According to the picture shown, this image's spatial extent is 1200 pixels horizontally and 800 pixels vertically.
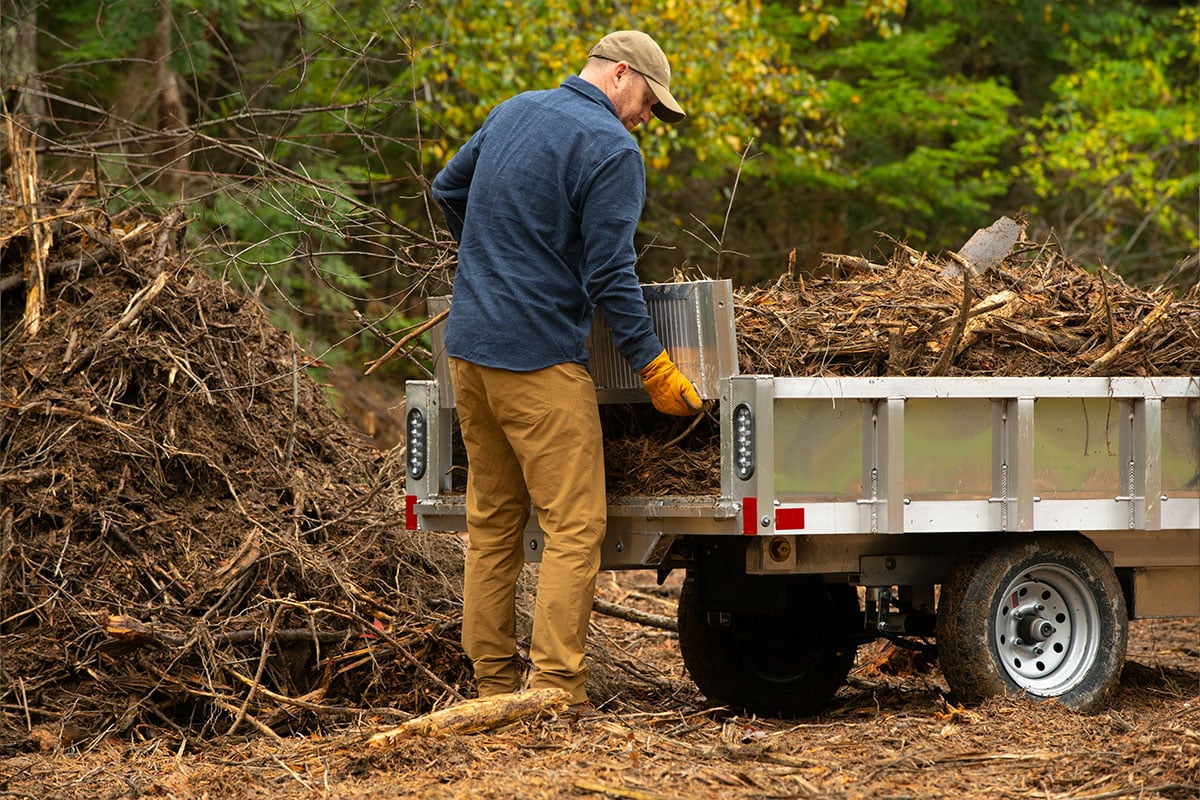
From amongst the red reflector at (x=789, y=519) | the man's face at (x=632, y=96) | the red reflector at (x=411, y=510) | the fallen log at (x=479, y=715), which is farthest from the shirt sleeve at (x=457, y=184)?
the fallen log at (x=479, y=715)

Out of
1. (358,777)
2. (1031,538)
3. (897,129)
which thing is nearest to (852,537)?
(1031,538)

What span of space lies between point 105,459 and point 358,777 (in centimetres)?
282

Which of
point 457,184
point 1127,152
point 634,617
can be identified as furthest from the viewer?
point 1127,152

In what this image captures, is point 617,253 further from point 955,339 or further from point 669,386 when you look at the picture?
point 955,339

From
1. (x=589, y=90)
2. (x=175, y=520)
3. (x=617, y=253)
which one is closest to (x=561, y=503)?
(x=617, y=253)

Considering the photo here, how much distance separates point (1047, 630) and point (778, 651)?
130 centimetres

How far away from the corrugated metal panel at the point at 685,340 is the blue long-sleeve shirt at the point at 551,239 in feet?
0.63

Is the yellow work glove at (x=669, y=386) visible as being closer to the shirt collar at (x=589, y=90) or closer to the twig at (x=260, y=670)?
the shirt collar at (x=589, y=90)

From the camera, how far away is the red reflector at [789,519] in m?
5.12

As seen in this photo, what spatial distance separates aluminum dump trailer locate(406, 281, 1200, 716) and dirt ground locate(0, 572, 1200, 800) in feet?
1.19

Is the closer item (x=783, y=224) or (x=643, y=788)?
(x=643, y=788)

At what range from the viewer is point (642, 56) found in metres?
5.41

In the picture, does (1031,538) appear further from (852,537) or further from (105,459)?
(105,459)

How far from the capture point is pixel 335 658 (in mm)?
6363
